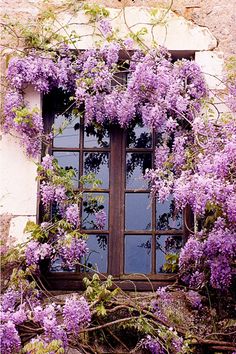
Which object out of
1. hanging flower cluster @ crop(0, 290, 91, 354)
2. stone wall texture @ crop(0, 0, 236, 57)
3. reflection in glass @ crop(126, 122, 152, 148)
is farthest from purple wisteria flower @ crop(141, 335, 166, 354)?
stone wall texture @ crop(0, 0, 236, 57)

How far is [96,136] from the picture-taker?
592 centimetres

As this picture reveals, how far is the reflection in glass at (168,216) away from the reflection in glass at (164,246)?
0.07m

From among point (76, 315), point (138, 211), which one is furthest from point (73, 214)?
point (76, 315)

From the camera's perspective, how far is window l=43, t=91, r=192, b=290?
5.64 m

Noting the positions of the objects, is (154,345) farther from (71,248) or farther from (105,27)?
(105,27)

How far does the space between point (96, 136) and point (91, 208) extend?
0.52 metres

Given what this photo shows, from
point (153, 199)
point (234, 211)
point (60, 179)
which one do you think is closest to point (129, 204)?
point (153, 199)

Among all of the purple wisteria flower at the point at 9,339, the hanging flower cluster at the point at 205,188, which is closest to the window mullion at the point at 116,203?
the hanging flower cluster at the point at 205,188

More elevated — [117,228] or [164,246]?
[117,228]

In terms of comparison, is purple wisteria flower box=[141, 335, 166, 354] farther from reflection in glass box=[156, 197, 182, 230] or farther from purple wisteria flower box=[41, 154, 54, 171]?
purple wisteria flower box=[41, 154, 54, 171]

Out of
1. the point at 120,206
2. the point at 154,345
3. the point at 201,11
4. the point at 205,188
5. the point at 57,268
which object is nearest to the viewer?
the point at 205,188

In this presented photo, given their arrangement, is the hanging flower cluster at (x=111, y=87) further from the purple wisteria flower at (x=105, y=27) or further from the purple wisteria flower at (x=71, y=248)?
the purple wisteria flower at (x=71, y=248)

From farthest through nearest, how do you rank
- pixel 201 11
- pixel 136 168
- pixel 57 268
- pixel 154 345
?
pixel 201 11, pixel 136 168, pixel 57 268, pixel 154 345

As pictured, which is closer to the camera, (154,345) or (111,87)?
(154,345)
